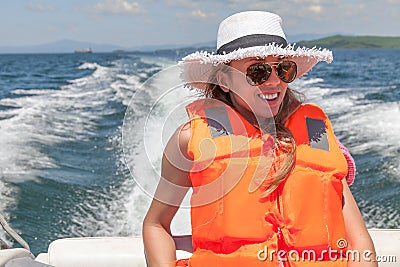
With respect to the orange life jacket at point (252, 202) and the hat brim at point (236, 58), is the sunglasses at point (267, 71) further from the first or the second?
the orange life jacket at point (252, 202)

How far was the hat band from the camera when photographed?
148 centimetres

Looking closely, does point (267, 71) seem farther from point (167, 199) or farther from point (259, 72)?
point (167, 199)

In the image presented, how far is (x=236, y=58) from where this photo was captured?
148cm

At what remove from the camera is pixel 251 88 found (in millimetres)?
1508

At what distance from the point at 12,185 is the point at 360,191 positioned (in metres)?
2.53

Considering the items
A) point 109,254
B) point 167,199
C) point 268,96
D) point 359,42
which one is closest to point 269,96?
point 268,96

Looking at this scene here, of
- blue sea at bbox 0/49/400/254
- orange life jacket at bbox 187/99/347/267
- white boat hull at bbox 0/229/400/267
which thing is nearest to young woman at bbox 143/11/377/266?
orange life jacket at bbox 187/99/347/267

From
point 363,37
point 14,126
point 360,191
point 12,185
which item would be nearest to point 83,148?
point 14,126

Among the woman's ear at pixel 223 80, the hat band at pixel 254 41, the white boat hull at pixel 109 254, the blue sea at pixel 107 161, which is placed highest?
the hat band at pixel 254 41

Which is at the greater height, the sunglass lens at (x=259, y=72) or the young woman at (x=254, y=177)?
the sunglass lens at (x=259, y=72)

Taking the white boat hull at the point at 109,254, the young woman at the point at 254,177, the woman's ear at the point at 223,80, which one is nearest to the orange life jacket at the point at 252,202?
the young woman at the point at 254,177

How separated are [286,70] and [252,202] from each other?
348 mm

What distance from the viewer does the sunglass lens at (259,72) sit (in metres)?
1.48

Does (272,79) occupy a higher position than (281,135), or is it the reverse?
(272,79)
